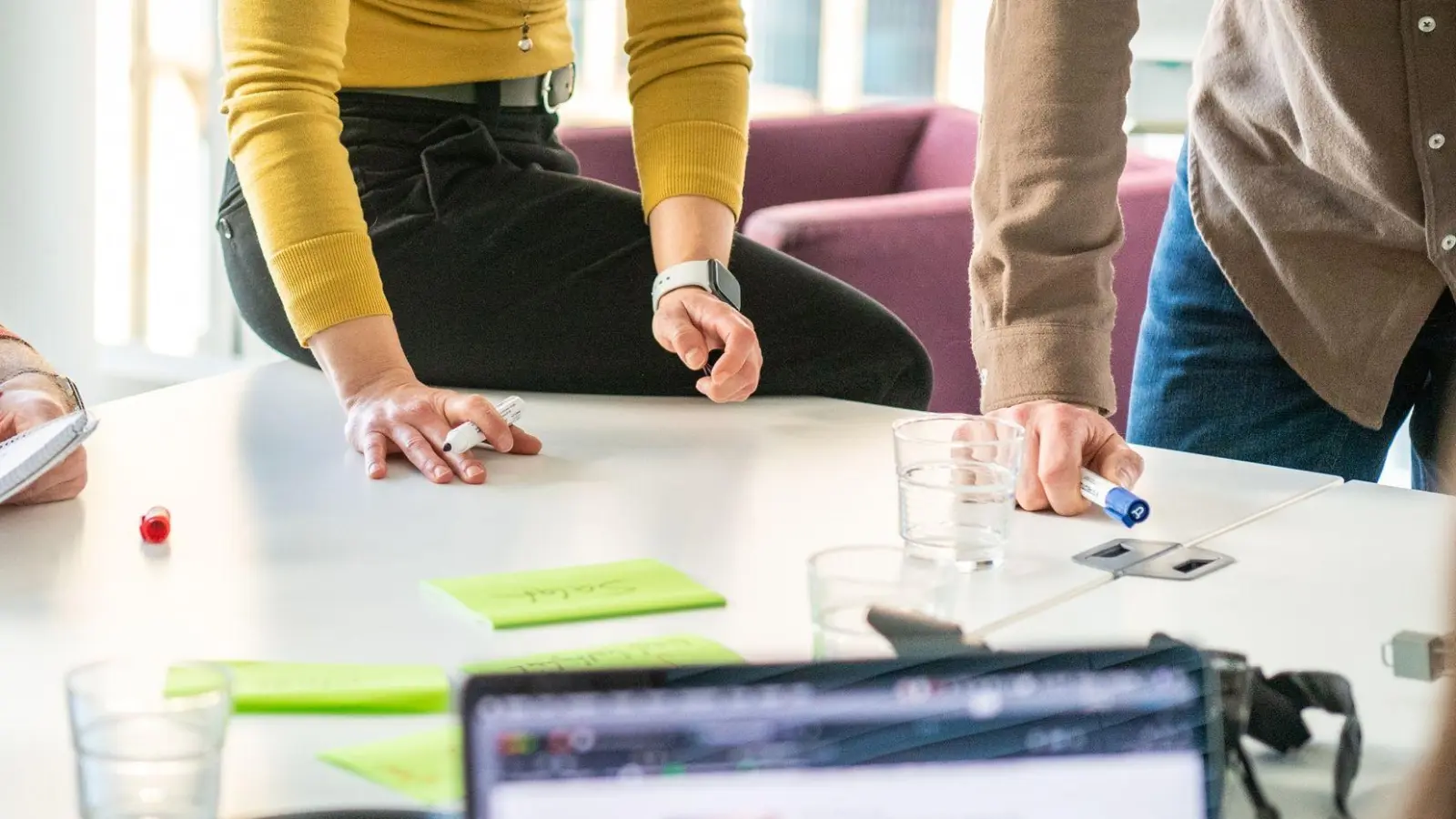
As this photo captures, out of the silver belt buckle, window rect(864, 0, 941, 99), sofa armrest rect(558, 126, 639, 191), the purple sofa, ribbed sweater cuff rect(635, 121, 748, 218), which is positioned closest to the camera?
ribbed sweater cuff rect(635, 121, 748, 218)

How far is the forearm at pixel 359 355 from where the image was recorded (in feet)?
4.50

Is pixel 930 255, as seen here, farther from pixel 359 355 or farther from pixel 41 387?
pixel 41 387

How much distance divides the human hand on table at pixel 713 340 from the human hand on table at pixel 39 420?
530 millimetres

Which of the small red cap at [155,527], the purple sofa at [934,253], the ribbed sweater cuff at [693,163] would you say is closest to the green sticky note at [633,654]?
the small red cap at [155,527]

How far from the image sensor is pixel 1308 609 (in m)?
0.92

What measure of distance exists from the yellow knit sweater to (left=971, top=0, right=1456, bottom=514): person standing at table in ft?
1.56

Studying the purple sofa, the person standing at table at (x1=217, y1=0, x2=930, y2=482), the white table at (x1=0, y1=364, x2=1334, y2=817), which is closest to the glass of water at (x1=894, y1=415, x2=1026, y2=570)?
the white table at (x1=0, y1=364, x2=1334, y2=817)

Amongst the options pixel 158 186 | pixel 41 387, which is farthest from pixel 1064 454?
pixel 158 186

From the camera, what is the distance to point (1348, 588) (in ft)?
3.14

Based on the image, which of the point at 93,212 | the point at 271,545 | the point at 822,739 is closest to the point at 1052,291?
the point at 271,545

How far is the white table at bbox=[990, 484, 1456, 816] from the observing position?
669 millimetres

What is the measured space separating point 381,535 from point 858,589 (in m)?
0.41

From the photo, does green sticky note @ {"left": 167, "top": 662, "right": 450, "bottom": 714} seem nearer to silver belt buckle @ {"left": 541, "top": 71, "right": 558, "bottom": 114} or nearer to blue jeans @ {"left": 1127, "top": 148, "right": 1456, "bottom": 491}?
blue jeans @ {"left": 1127, "top": 148, "right": 1456, "bottom": 491}

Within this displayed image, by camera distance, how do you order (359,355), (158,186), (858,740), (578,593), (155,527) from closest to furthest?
(858,740) → (578,593) → (155,527) → (359,355) → (158,186)
